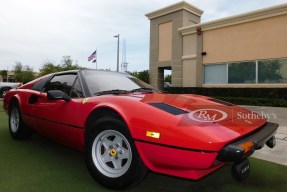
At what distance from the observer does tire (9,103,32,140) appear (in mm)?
4574

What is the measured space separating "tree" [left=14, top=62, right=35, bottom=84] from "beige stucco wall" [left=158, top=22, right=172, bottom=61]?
56.1 m

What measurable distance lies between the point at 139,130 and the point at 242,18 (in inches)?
545

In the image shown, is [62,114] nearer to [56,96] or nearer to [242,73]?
[56,96]

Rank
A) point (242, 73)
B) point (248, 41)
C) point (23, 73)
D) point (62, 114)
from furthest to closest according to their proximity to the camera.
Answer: point (23, 73)
point (242, 73)
point (248, 41)
point (62, 114)

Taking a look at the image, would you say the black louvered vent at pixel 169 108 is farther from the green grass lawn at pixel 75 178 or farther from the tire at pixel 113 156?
the green grass lawn at pixel 75 178

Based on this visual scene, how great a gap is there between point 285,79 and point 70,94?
12250 mm

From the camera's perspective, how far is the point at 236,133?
2350mm

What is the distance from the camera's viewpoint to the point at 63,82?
3.87 meters

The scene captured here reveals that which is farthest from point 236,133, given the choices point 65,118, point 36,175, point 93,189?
point 36,175

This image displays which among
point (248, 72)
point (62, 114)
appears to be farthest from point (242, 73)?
point (62, 114)

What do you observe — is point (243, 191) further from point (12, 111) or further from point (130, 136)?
point (12, 111)

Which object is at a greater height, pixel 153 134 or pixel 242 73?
pixel 242 73

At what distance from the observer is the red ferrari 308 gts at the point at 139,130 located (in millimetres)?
2209

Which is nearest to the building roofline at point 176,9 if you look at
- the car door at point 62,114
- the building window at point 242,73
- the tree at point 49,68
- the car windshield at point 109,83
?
the building window at point 242,73
